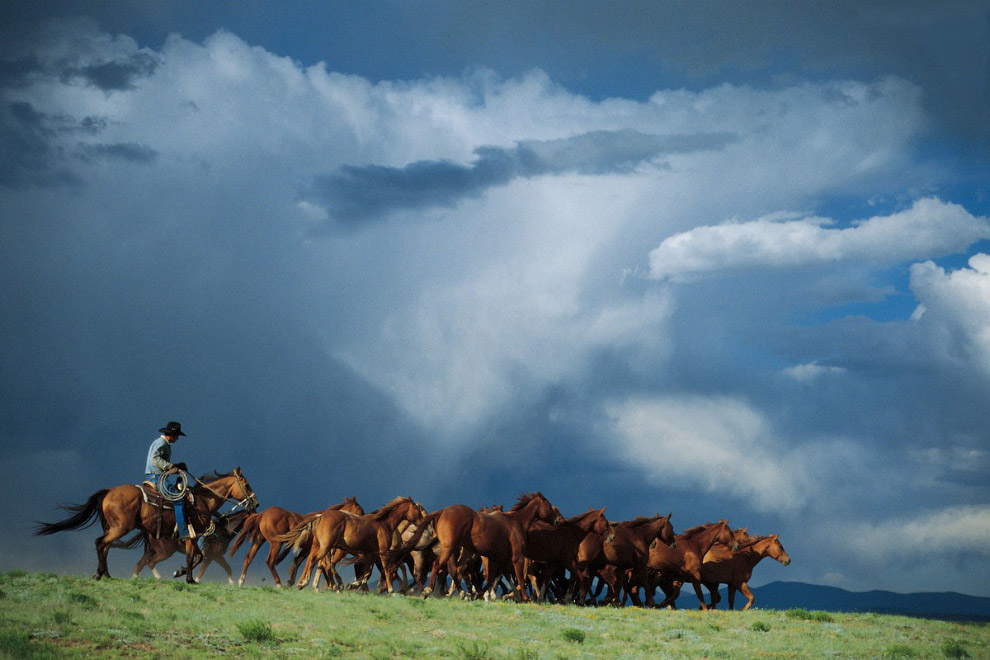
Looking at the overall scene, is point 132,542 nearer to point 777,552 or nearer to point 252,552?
point 252,552

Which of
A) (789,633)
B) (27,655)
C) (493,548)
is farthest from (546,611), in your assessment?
(27,655)

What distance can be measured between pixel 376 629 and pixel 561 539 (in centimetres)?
1154

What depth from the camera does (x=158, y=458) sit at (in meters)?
25.3

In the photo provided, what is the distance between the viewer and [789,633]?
2323 cm

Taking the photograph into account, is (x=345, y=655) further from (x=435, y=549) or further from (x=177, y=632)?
(x=435, y=549)

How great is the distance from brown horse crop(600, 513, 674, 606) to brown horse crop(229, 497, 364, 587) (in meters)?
9.13

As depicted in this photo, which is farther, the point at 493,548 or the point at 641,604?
the point at 641,604

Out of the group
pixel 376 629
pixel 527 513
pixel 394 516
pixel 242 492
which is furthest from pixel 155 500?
pixel 527 513

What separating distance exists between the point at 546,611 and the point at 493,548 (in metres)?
3.78

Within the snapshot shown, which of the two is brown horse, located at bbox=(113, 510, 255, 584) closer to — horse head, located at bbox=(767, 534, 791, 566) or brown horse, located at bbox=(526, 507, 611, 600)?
brown horse, located at bbox=(526, 507, 611, 600)

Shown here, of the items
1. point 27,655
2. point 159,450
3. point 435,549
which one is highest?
point 159,450

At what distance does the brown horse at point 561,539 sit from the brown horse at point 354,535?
14.2 ft

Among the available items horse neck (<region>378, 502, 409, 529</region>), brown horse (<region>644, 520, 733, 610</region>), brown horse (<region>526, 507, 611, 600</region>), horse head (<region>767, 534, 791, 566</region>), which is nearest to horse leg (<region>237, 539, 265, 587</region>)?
horse neck (<region>378, 502, 409, 529</region>)

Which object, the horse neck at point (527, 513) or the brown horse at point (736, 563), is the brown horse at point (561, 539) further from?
the brown horse at point (736, 563)
